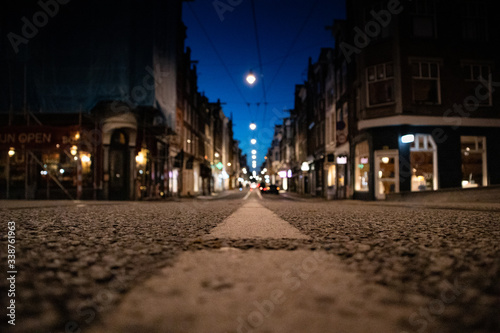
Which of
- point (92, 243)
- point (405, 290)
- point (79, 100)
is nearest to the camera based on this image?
point (405, 290)

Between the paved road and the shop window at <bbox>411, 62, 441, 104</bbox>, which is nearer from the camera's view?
the paved road

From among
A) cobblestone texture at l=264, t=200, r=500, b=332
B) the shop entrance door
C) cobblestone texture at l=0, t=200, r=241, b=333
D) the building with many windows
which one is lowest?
cobblestone texture at l=264, t=200, r=500, b=332

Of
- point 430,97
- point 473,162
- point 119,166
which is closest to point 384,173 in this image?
point 430,97

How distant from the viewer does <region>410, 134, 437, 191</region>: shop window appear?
61.2 ft

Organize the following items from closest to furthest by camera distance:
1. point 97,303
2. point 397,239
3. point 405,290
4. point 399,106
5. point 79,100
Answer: point 97,303 < point 405,290 < point 397,239 < point 399,106 < point 79,100

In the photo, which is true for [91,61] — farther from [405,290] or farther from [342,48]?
[405,290]

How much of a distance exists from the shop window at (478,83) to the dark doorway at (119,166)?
19.6 m

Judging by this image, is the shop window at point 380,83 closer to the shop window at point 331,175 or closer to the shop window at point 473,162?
the shop window at point 473,162

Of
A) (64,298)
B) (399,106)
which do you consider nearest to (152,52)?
(399,106)

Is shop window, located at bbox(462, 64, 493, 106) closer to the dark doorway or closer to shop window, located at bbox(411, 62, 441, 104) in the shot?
shop window, located at bbox(411, 62, 441, 104)

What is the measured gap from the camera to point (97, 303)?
2.07 metres

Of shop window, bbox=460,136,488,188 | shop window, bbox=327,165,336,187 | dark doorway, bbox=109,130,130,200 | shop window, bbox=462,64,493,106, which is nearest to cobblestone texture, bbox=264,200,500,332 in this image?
shop window, bbox=460,136,488,188

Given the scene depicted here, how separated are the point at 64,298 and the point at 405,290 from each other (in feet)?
7.36

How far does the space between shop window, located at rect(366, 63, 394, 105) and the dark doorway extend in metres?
14.6
